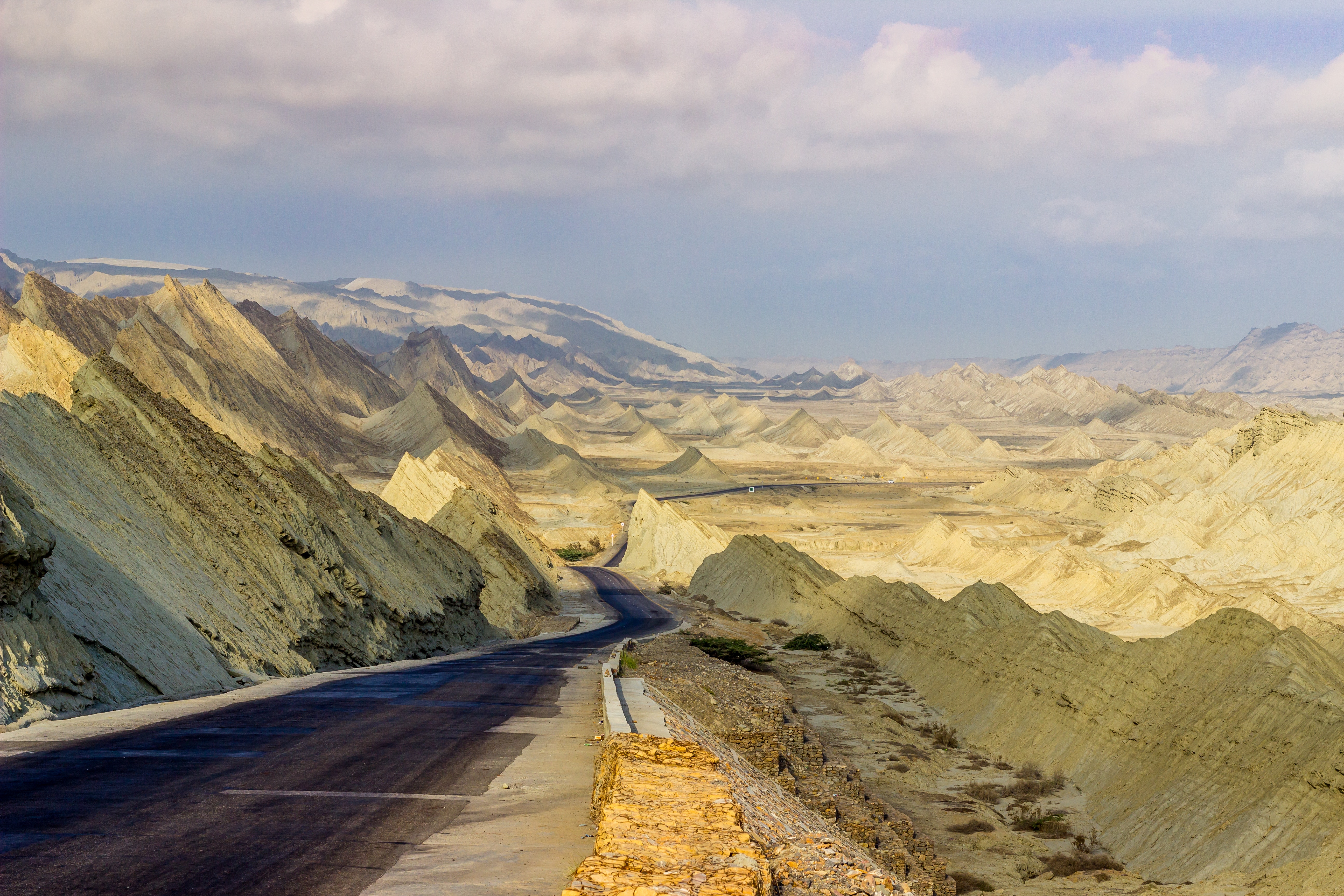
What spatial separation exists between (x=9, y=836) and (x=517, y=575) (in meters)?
59.5

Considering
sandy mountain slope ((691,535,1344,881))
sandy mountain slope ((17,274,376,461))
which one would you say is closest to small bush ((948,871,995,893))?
sandy mountain slope ((691,535,1344,881))

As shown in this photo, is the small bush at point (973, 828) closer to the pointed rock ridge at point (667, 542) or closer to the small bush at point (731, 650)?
the small bush at point (731, 650)

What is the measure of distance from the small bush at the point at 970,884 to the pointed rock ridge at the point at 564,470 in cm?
13921

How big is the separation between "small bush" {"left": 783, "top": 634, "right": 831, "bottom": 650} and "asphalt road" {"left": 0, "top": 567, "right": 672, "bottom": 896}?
36.0 m

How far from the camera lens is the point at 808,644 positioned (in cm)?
5419

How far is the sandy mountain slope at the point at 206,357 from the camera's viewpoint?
128m

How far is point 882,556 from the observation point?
10306 centimetres

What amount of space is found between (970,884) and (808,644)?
33.4 m

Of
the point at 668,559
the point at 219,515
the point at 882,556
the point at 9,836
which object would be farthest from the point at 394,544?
the point at 882,556

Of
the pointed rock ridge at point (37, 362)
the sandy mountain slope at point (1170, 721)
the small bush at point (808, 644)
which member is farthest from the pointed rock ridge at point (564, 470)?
the sandy mountain slope at point (1170, 721)

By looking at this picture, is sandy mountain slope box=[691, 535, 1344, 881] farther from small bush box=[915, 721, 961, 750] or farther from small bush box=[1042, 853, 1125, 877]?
small bush box=[915, 721, 961, 750]

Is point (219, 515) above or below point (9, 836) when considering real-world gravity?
above

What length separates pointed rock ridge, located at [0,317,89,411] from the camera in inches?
2119

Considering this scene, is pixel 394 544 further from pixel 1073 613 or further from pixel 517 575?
pixel 1073 613
